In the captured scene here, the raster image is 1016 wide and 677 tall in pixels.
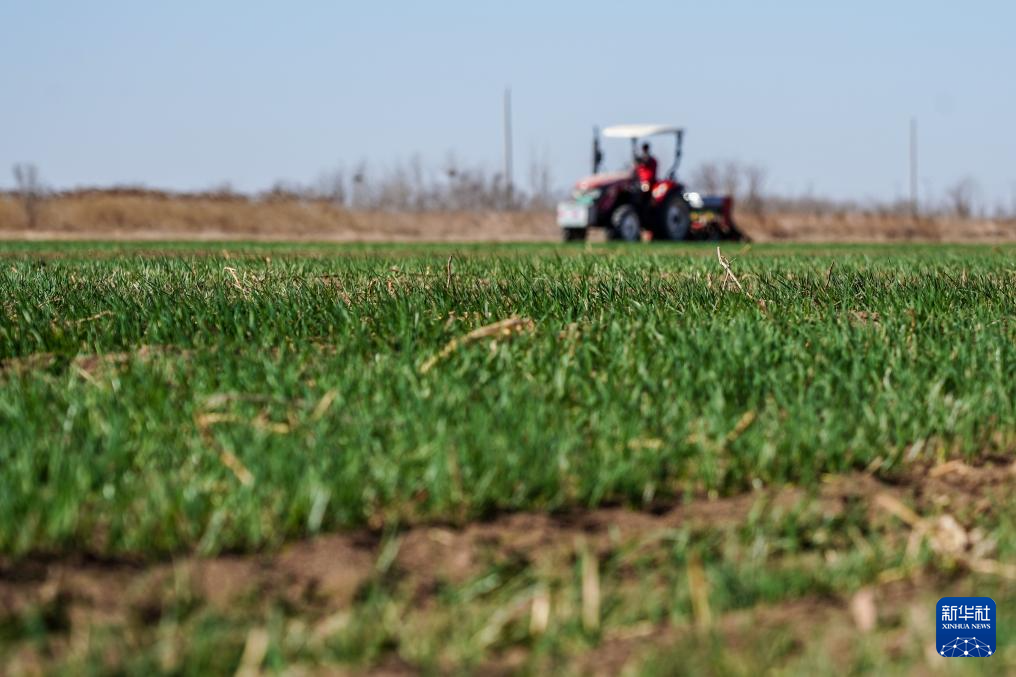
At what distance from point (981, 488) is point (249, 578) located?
71.3 inches

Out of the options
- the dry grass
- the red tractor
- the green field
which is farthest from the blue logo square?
the dry grass

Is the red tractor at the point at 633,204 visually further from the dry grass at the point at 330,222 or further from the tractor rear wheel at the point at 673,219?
the dry grass at the point at 330,222

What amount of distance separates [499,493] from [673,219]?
23255 mm

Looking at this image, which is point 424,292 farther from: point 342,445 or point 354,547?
point 354,547

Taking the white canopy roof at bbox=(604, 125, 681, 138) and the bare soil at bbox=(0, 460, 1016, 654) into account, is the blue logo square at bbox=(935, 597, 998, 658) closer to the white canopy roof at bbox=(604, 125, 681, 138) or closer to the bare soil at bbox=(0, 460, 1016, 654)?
the bare soil at bbox=(0, 460, 1016, 654)

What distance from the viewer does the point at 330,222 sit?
48.1m

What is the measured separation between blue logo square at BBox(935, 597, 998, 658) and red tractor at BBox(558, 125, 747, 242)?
2256 centimetres

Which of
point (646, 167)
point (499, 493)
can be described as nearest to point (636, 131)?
point (646, 167)

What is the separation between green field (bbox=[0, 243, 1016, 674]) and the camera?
194cm

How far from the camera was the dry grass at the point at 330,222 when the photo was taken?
43.4m

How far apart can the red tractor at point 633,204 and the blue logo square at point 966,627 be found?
74.0 feet

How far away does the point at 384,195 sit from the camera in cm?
5788

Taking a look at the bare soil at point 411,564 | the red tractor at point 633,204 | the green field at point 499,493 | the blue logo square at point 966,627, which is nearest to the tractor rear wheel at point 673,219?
the red tractor at point 633,204

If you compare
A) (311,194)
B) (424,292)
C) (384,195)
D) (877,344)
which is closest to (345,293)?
(424,292)
